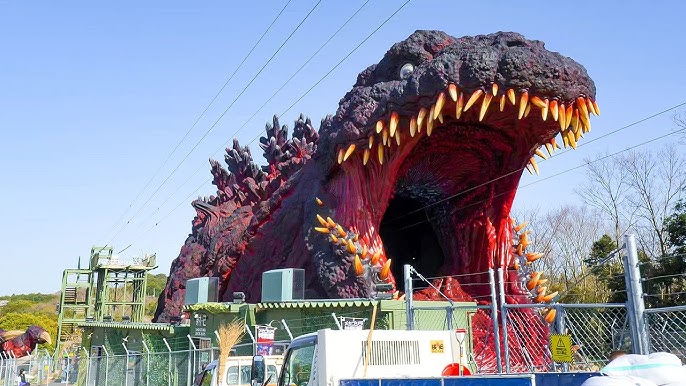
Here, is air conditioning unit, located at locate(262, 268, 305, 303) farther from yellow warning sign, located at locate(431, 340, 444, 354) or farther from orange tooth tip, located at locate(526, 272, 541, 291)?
yellow warning sign, located at locate(431, 340, 444, 354)

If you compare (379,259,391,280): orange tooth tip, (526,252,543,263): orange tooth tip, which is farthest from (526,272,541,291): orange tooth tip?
(379,259,391,280): orange tooth tip

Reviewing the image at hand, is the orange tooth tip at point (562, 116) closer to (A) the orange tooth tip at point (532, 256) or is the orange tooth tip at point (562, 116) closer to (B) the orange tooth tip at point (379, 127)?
(B) the orange tooth tip at point (379, 127)

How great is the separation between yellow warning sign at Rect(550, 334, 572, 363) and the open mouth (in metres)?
3.16

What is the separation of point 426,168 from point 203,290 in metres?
5.66

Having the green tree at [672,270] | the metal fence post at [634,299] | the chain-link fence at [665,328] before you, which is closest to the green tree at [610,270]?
the green tree at [672,270]

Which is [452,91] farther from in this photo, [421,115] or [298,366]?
[298,366]

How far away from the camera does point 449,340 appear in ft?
21.0

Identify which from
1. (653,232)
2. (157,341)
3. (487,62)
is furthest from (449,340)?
(653,232)

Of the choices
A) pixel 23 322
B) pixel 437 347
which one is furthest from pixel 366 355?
pixel 23 322

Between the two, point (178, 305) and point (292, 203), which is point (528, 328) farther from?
point (178, 305)

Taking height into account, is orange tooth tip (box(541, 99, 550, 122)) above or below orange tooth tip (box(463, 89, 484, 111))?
below

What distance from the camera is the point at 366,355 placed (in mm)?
5613

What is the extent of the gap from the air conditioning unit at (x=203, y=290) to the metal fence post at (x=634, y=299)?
9856 mm

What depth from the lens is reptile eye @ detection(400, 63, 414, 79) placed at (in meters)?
9.65
